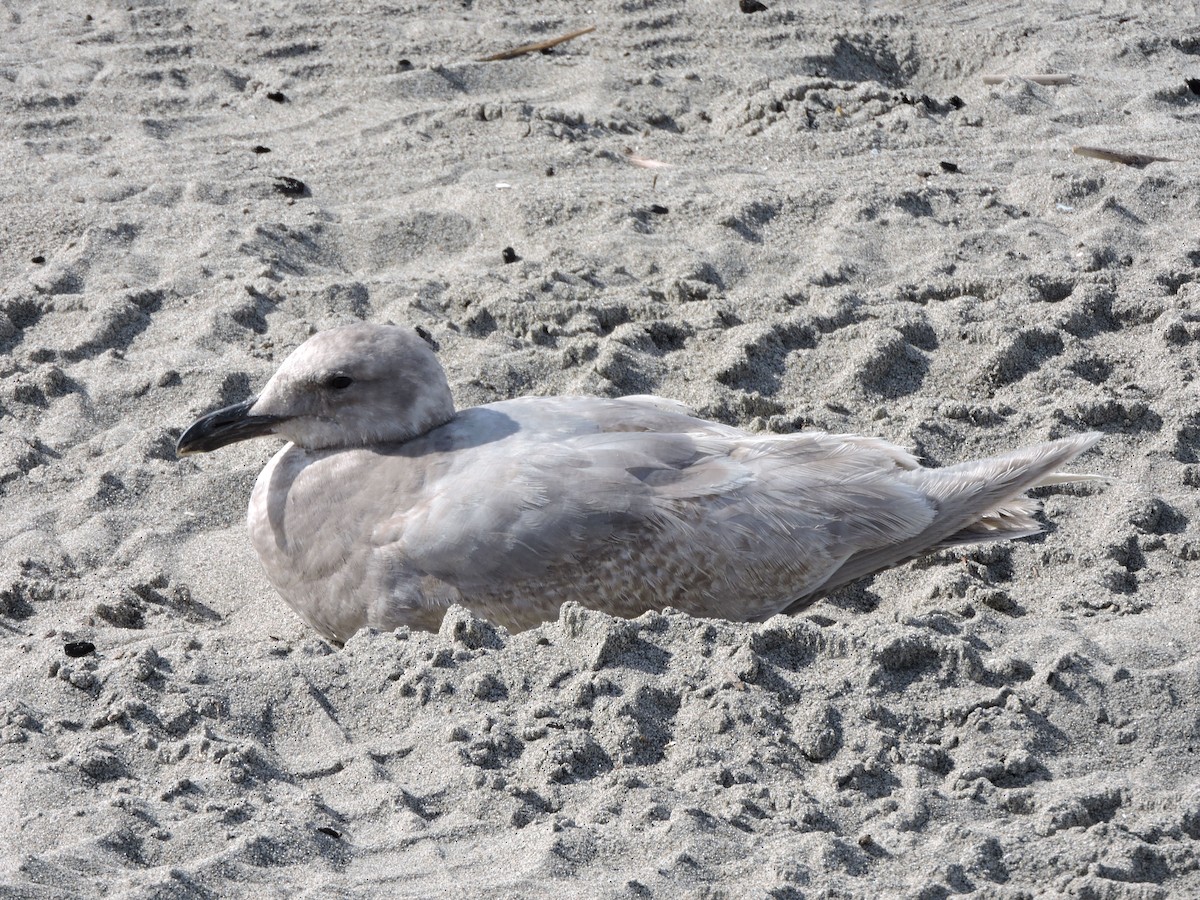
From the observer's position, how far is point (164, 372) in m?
4.94

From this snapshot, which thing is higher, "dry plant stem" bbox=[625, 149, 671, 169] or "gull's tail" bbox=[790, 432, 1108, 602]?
"dry plant stem" bbox=[625, 149, 671, 169]

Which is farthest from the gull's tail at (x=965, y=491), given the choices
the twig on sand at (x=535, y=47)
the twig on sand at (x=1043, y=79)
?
the twig on sand at (x=535, y=47)

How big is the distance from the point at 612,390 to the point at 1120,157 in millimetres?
2767

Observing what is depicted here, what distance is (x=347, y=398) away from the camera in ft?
13.5

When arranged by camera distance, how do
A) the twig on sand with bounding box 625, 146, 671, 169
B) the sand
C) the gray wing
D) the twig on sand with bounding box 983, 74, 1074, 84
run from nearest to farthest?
1. the sand
2. the gray wing
3. the twig on sand with bounding box 625, 146, 671, 169
4. the twig on sand with bounding box 983, 74, 1074, 84

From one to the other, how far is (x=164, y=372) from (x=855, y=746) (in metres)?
2.93

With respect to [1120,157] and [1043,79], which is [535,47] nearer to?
[1043,79]

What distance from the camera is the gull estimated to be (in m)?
3.77

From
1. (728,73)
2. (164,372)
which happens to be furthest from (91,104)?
(728,73)

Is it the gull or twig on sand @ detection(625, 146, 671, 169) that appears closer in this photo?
the gull

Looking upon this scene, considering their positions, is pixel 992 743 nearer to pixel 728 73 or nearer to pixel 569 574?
pixel 569 574

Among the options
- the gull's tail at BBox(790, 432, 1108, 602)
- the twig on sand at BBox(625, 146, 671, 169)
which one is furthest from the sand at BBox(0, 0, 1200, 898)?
the gull's tail at BBox(790, 432, 1108, 602)

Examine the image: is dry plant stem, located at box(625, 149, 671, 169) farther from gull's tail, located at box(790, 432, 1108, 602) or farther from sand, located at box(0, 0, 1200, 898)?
gull's tail, located at box(790, 432, 1108, 602)

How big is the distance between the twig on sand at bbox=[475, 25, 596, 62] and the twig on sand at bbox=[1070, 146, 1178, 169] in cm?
257
